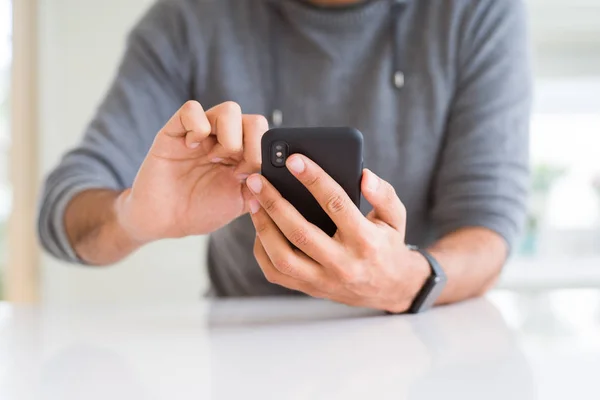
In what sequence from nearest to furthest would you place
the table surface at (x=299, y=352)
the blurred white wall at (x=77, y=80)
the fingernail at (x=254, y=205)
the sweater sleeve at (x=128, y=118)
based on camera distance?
1. the table surface at (x=299, y=352)
2. the fingernail at (x=254, y=205)
3. the sweater sleeve at (x=128, y=118)
4. the blurred white wall at (x=77, y=80)

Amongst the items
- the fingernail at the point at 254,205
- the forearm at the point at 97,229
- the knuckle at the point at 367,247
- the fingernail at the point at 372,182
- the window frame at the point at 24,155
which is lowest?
the window frame at the point at 24,155

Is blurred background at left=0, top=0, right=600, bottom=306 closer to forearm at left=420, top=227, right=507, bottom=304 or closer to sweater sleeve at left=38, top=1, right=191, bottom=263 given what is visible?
sweater sleeve at left=38, top=1, right=191, bottom=263

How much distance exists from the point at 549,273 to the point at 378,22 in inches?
38.7

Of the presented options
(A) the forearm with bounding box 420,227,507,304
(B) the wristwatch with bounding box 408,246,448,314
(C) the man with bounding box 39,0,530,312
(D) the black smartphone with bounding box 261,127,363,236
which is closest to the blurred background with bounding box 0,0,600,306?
(C) the man with bounding box 39,0,530,312

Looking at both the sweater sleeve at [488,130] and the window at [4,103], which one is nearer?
the sweater sleeve at [488,130]

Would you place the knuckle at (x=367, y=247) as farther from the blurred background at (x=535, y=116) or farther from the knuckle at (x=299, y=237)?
the blurred background at (x=535, y=116)

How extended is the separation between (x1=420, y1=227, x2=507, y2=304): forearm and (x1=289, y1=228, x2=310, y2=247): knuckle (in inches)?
7.3

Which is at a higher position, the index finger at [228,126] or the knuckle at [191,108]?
the knuckle at [191,108]

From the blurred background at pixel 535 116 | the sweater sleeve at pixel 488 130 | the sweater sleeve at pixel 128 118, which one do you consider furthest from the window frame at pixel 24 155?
the sweater sleeve at pixel 488 130

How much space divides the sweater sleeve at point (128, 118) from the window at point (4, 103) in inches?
36.4

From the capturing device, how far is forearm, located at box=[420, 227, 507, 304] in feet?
2.08

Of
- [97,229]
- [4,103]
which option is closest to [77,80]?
[4,103]

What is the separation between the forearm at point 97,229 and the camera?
647 millimetres

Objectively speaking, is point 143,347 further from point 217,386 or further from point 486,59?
point 486,59
